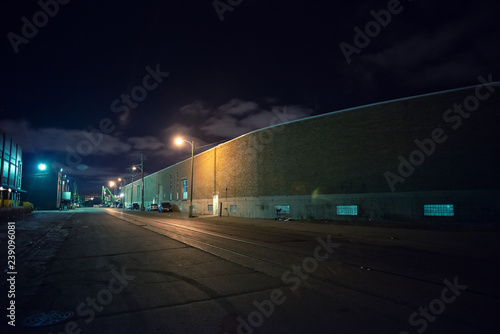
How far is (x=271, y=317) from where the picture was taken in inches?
162

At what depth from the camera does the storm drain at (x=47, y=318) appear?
3.99 meters

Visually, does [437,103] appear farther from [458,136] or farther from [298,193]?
[298,193]

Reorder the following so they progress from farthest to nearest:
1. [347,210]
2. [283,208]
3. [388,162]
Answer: [283,208]
[347,210]
[388,162]

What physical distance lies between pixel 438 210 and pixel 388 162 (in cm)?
471

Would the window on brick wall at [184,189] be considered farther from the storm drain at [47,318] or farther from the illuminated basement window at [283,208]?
the storm drain at [47,318]

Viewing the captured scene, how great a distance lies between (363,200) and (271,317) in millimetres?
21297

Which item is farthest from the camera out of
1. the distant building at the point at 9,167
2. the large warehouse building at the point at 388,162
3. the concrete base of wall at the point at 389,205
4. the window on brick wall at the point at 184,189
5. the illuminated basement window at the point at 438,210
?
the window on brick wall at the point at 184,189

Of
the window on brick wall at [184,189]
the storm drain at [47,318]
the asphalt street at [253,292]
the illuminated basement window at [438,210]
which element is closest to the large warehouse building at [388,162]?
the illuminated basement window at [438,210]

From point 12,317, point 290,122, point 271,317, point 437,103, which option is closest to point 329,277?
point 271,317

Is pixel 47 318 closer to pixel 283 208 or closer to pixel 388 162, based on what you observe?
pixel 388 162

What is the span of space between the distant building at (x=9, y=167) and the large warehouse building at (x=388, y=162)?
2998cm

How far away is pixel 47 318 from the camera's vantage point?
164 inches

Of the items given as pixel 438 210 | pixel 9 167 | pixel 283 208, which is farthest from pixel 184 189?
pixel 438 210

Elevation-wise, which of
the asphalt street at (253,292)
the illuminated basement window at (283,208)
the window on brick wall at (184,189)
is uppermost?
the window on brick wall at (184,189)
